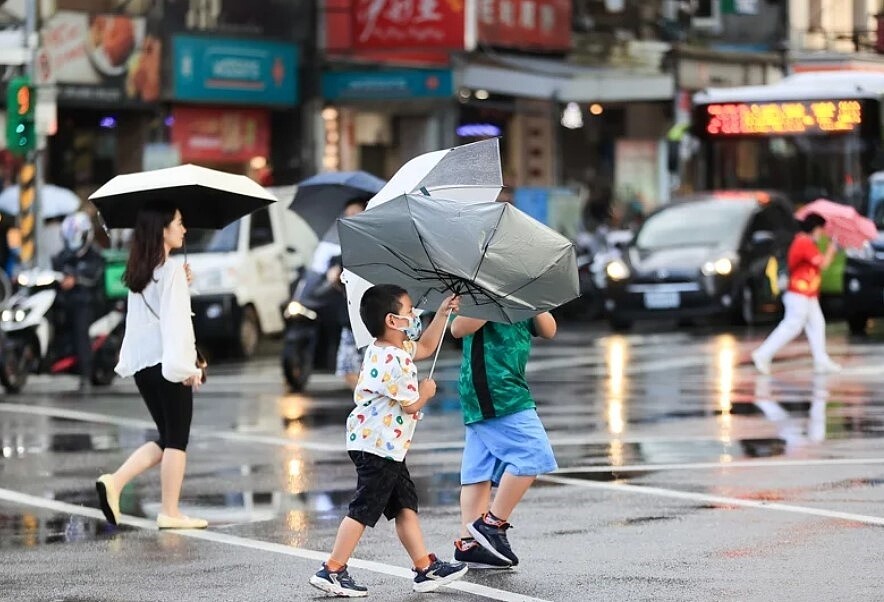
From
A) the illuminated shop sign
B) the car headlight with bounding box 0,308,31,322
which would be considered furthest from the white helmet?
the illuminated shop sign

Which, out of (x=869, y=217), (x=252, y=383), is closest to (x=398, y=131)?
(x=869, y=217)

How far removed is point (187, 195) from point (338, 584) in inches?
139

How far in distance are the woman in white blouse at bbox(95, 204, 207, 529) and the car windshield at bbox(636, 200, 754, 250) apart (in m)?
18.1

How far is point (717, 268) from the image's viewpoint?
28.3 meters

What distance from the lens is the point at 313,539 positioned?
10711 millimetres

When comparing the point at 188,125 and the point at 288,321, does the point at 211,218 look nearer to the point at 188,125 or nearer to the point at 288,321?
the point at 288,321

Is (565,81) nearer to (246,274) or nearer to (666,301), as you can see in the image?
(666,301)

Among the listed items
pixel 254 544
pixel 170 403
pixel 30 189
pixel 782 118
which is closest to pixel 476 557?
pixel 254 544

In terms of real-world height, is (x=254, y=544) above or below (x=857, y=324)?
above

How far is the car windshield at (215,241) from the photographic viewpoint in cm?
2508

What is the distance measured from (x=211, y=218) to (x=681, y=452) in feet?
12.7

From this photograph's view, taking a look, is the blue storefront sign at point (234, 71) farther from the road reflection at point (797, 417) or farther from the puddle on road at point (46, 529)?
the puddle on road at point (46, 529)

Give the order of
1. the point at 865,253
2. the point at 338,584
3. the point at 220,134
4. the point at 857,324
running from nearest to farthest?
the point at 338,584 → the point at 865,253 → the point at 857,324 → the point at 220,134

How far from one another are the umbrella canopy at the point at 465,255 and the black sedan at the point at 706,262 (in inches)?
754
